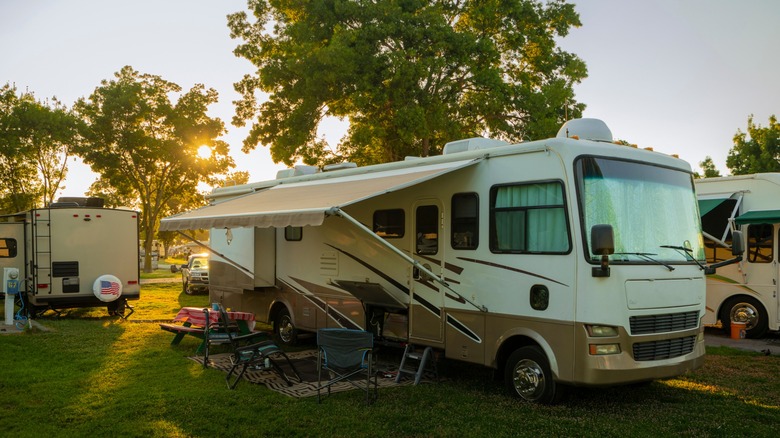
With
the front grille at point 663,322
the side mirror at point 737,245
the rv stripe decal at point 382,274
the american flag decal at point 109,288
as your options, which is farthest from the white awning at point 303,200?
the american flag decal at point 109,288

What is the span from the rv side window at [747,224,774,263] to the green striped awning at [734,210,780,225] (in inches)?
17.5

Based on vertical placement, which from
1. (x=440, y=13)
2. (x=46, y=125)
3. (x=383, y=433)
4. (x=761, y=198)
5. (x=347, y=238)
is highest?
(x=440, y=13)

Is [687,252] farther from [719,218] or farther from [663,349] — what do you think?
[719,218]

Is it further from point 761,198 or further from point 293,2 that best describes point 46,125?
point 761,198

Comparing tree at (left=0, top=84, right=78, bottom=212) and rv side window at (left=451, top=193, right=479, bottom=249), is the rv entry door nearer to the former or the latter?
rv side window at (left=451, top=193, right=479, bottom=249)

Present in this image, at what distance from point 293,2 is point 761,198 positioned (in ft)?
43.6

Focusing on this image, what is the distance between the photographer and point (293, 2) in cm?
1864

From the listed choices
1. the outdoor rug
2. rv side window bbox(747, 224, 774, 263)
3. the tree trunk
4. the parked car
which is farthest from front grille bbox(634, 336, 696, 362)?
the tree trunk

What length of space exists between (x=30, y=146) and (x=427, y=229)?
25.8 m

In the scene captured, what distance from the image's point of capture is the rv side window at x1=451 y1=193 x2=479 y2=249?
25.4 feet

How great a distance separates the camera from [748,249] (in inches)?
468

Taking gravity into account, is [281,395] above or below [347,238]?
below

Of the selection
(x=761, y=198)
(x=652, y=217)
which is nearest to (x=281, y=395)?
(x=652, y=217)

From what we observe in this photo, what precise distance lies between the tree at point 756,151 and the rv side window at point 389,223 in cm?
2852
